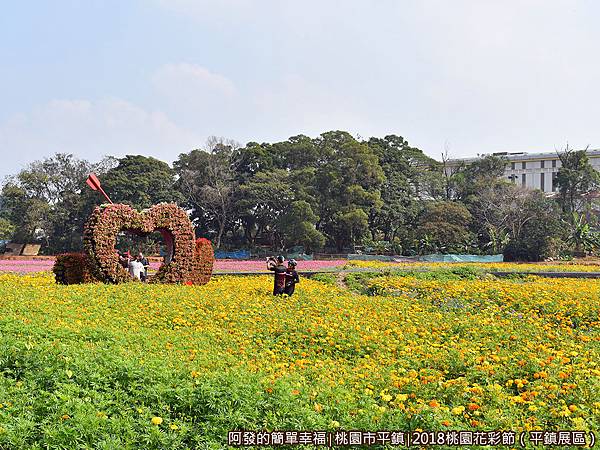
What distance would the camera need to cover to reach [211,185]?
4903 cm

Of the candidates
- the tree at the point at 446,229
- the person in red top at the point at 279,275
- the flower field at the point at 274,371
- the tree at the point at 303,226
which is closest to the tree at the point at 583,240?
the tree at the point at 446,229

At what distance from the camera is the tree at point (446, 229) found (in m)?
41.9

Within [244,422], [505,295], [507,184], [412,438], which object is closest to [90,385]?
[244,422]

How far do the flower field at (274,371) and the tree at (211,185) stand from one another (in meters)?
37.1

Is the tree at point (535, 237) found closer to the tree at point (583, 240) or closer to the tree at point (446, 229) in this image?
the tree at point (583, 240)

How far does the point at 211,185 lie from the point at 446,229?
19518mm

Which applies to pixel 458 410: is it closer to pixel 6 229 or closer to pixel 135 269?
pixel 135 269

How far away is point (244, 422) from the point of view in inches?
187

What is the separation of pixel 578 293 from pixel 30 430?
469 inches

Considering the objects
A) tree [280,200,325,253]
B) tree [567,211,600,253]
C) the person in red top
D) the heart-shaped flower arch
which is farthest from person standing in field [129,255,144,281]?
tree [567,211,600,253]

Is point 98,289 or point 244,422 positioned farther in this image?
point 98,289

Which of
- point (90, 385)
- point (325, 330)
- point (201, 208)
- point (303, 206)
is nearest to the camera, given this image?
point (90, 385)

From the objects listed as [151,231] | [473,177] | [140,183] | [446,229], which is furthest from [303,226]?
[151,231]

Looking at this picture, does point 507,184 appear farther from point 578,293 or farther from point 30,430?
point 30,430
